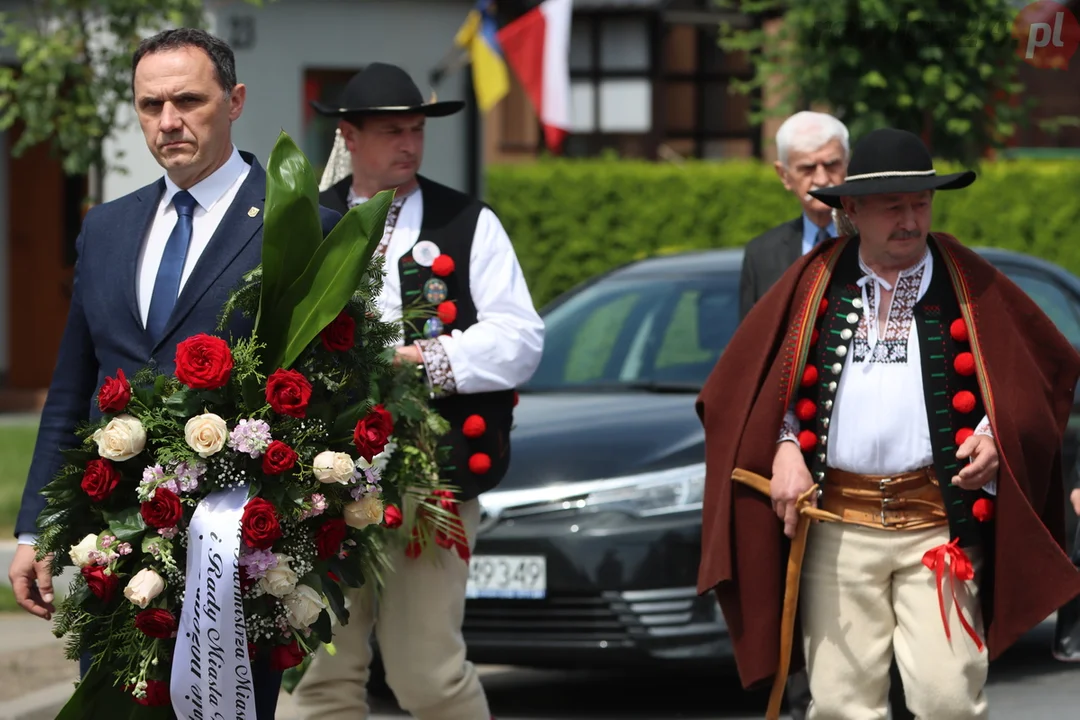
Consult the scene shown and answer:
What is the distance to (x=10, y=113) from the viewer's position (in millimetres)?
11422

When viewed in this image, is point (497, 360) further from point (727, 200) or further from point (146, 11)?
point (727, 200)

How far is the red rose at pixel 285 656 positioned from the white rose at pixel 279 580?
0.15 meters


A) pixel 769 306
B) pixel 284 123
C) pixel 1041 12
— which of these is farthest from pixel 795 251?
pixel 284 123

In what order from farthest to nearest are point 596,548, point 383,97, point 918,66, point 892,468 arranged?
point 918,66
point 596,548
point 383,97
point 892,468

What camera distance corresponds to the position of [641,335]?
869cm

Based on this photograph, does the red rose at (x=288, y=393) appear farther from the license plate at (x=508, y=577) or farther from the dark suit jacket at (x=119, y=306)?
the license plate at (x=508, y=577)

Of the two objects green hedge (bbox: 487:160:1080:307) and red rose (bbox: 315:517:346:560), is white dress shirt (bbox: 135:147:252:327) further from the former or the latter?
green hedge (bbox: 487:160:1080:307)

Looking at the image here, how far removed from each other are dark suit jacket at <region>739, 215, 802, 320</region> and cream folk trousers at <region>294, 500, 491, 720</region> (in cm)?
154

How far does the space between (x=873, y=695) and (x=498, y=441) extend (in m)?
1.33

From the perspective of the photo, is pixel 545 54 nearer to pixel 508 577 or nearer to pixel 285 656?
pixel 508 577

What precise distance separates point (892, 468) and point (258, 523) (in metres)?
1.91

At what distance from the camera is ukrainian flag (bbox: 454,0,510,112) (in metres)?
19.1

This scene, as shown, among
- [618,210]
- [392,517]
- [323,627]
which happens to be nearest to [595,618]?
[392,517]

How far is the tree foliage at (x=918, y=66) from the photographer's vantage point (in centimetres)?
1149
